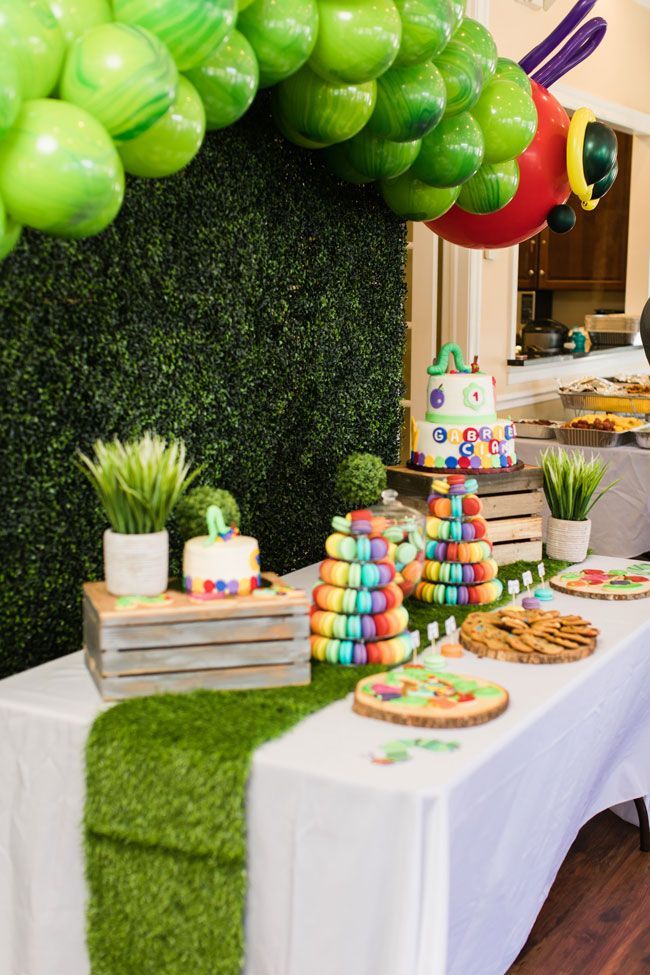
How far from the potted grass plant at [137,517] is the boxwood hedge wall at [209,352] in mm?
212

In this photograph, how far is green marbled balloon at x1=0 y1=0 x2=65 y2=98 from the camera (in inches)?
48.0

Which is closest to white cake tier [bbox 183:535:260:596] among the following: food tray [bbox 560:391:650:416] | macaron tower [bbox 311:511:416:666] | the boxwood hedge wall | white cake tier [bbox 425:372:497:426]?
macaron tower [bbox 311:511:416:666]

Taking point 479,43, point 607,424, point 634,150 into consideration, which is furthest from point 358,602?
point 634,150

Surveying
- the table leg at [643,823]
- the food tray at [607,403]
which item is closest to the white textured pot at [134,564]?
the table leg at [643,823]

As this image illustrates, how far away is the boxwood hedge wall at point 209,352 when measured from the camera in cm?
169

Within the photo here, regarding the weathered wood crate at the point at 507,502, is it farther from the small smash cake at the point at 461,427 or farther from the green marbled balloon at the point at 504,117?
the green marbled balloon at the point at 504,117

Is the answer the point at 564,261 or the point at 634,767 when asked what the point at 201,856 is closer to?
the point at 634,767

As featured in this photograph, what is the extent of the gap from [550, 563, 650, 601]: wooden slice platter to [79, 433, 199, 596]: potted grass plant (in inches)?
36.0

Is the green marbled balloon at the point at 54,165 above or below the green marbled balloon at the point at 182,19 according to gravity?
below

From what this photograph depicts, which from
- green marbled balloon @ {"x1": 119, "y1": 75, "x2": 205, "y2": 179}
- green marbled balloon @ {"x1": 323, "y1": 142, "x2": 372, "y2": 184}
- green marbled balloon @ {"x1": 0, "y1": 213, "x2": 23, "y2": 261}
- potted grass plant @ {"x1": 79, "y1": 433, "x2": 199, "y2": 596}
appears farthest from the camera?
green marbled balloon @ {"x1": 323, "y1": 142, "x2": 372, "y2": 184}

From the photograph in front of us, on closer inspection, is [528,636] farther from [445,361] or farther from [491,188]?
[491,188]

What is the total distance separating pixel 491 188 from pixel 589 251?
5.59m

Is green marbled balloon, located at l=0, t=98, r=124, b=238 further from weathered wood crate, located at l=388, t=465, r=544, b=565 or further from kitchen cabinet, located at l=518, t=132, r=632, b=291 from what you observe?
kitchen cabinet, located at l=518, t=132, r=632, b=291

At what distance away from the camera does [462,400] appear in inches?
90.2
